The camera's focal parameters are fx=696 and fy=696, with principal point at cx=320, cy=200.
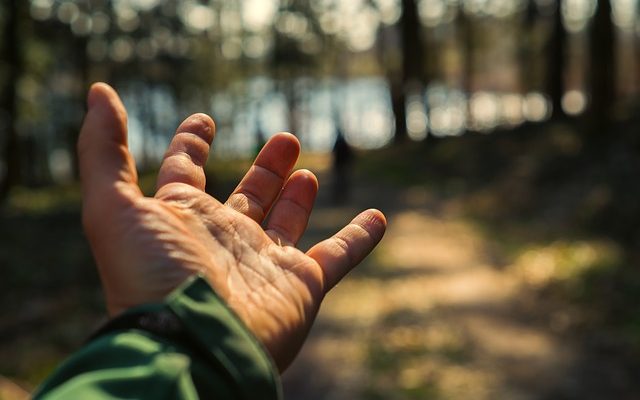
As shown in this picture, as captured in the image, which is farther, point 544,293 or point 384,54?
point 384,54

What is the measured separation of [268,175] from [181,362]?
1.34 meters

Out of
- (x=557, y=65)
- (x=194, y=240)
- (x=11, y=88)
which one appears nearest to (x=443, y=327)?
(x=194, y=240)

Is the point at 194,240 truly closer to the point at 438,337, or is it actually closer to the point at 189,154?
the point at 189,154

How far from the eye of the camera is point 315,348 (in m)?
8.47

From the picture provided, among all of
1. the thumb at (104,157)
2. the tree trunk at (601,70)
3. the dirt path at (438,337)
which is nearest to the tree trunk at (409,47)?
the tree trunk at (601,70)

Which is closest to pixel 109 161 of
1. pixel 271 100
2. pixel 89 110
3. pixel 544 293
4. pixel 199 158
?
pixel 89 110

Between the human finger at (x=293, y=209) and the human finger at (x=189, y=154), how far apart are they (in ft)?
1.05

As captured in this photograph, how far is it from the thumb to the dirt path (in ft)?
17.9

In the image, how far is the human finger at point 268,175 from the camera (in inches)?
108

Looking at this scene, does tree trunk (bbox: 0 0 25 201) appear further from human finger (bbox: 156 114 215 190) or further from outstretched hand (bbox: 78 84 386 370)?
outstretched hand (bbox: 78 84 386 370)

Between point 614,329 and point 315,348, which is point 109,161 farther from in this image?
point 614,329

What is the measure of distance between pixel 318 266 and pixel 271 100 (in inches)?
2562

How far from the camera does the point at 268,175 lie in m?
2.85

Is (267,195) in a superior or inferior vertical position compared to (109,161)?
inferior
